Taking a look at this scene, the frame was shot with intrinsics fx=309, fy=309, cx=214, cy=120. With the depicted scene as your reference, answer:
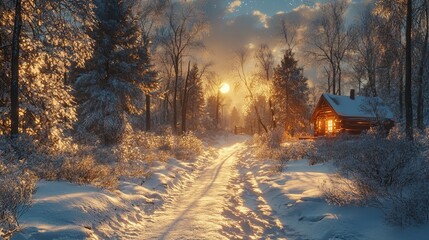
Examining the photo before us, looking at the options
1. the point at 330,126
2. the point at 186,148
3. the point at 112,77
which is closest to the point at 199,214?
the point at 112,77

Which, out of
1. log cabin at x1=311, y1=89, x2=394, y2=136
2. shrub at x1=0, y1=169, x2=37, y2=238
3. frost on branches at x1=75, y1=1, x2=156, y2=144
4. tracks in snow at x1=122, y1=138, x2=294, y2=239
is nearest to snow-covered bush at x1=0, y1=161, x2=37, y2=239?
shrub at x1=0, y1=169, x2=37, y2=238

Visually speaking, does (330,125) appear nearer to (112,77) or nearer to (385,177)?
(112,77)

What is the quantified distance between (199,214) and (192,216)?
9.6 inches

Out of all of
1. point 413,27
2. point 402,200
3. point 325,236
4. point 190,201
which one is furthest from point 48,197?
point 413,27

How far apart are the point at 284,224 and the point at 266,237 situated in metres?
0.95

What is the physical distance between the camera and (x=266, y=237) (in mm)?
6680

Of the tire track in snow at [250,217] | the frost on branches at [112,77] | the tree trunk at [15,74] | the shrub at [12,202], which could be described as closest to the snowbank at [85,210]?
A: the shrub at [12,202]

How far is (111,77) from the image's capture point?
18.2 m

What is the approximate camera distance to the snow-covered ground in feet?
18.6

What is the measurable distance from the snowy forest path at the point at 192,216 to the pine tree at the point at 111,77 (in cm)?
789

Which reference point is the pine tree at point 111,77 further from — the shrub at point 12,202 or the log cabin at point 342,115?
the log cabin at point 342,115

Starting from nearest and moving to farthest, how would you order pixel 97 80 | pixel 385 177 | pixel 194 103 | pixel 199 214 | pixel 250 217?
1. pixel 385 177
2. pixel 199 214
3. pixel 250 217
4. pixel 97 80
5. pixel 194 103

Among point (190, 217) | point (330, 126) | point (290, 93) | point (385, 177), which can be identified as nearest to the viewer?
point (385, 177)

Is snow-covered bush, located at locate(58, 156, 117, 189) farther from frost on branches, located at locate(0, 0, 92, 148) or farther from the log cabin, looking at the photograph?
the log cabin
